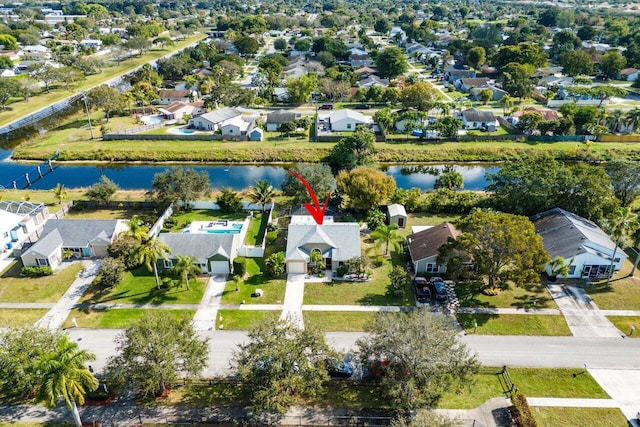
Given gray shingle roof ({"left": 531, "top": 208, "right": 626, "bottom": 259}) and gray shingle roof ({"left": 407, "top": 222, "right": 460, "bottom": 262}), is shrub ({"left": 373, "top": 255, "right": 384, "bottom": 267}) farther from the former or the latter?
gray shingle roof ({"left": 531, "top": 208, "right": 626, "bottom": 259})

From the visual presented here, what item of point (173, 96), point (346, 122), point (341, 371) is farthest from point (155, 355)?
point (173, 96)

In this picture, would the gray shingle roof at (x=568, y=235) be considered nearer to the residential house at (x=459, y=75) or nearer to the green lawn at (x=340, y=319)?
the green lawn at (x=340, y=319)

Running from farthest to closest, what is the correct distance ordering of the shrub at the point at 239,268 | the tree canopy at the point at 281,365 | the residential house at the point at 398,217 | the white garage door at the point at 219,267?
the residential house at the point at 398,217 < the white garage door at the point at 219,267 < the shrub at the point at 239,268 < the tree canopy at the point at 281,365

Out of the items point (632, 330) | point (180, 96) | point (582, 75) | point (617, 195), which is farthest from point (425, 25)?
point (632, 330)

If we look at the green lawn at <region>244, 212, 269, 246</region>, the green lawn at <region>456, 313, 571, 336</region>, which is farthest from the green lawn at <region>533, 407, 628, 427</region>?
the green lawn at <region>244, 212, 269, 246</region>

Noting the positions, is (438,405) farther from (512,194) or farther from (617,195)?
(617,195)

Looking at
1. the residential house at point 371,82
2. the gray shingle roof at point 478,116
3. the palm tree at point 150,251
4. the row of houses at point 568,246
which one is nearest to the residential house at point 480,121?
the gray shingle roof at point 478,116
